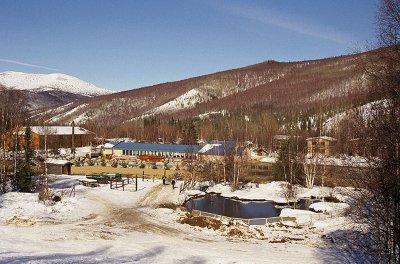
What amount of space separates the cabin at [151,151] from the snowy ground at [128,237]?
40.7m

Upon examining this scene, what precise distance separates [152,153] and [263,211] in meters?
46.4

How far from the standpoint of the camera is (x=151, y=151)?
254 ft

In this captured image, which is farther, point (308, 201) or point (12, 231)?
point (308, 201)

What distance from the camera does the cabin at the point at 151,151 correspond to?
7319 cm

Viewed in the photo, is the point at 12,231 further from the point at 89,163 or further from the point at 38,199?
the point at 89,163

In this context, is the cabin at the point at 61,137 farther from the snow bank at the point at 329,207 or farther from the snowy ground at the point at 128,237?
the snow bank at the point at 329,207

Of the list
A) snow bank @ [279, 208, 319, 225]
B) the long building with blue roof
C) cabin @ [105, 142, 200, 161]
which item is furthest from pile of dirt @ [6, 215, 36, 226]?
the long building with blue roof

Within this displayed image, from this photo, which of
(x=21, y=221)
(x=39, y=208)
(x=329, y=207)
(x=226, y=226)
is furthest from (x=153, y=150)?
(x=21, y=221)

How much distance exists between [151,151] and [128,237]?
2224 inches

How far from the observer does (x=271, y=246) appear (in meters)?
20.9

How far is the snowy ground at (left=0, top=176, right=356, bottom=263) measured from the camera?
17.5 m

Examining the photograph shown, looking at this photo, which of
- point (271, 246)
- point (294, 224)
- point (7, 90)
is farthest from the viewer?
point (7, 90)

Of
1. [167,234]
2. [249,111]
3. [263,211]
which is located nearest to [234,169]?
[263,211]

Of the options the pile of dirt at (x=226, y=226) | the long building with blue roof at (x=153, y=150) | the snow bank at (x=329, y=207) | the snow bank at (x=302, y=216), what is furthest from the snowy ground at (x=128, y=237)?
the long building with blue roof at (x=153, y=150)
